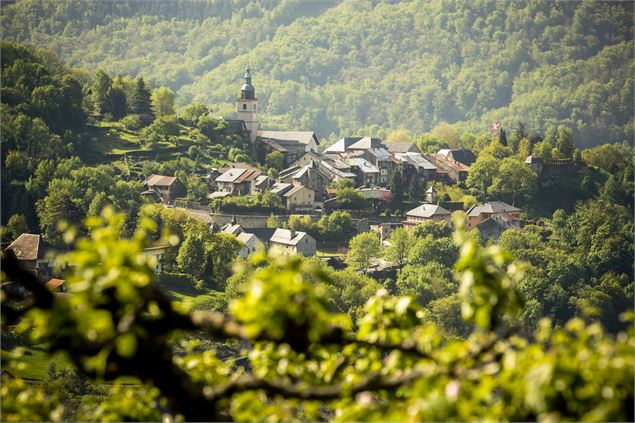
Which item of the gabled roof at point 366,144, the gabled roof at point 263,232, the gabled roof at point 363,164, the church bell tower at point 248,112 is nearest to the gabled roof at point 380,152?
the gabled roof at point 366,144

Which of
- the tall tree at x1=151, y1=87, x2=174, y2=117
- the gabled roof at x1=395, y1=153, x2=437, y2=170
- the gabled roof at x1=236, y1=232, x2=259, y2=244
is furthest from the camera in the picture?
the tall tree at x1=151, y1=87, x2=174, y2=117

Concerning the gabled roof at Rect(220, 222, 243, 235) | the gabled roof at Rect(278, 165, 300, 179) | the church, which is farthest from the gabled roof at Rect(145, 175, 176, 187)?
the church

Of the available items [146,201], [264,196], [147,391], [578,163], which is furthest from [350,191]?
[147,391]

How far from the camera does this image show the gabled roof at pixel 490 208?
204 feet

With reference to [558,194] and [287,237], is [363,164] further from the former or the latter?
[287,237]

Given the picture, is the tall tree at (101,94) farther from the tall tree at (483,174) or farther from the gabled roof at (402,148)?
the tall tree at (483,174)

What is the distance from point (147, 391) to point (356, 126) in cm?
16904

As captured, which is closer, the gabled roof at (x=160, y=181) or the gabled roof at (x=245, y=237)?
the gabled roof at (x=245, y=237)

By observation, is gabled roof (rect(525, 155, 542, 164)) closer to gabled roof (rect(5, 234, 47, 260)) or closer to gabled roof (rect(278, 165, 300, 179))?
gabled roof (rect(278, 165, 300, 179))

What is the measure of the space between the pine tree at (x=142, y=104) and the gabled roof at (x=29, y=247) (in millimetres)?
25367

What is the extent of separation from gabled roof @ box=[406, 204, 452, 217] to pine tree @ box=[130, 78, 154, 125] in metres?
20.5

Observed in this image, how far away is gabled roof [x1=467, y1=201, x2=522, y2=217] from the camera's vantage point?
6209 centimetres

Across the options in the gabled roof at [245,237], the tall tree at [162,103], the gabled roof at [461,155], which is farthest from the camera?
the tall tree at [162,103]

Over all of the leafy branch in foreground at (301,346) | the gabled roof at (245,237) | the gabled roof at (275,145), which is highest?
the leafy branch in foreground at (301,346)
